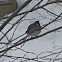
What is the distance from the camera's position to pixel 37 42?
3.52 feet

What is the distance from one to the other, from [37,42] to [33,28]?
874 millimetres

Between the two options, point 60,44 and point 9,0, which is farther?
point 9,0

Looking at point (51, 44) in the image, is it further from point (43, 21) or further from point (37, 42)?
point (43, 21)

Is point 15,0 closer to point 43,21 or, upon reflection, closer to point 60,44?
point 43,21

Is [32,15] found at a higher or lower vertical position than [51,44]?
higher

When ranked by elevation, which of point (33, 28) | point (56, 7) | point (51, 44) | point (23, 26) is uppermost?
point (33, 28)

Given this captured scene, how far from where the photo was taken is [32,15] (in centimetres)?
137

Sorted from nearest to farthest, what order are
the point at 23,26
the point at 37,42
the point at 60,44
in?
the point at 60,44
the point at 37,42
the point at 23,26

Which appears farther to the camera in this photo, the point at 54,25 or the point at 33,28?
the point at 54,25

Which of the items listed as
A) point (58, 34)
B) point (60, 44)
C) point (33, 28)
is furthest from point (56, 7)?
point (33, 28)

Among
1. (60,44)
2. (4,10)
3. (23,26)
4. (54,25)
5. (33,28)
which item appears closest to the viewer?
(33,28)

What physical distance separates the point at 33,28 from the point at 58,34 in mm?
878

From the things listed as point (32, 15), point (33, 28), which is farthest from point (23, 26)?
point (33, 28)

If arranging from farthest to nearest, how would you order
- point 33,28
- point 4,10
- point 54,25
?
point 4,10 → point 54,25 → point 33,28
